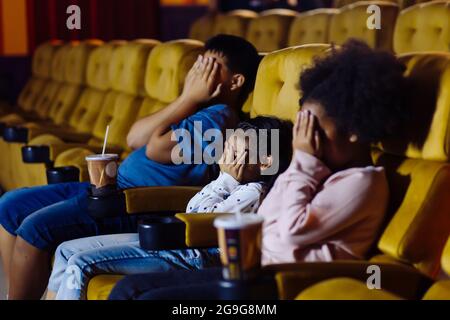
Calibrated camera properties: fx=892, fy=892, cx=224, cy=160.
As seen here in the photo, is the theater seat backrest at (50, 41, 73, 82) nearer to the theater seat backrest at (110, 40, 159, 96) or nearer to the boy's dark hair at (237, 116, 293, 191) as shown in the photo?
the theater seat backrest at (110, 40, 159, 96)

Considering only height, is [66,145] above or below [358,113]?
below

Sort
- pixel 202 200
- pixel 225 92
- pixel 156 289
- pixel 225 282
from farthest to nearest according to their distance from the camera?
1. pixel 225 92
2. pixel 202 200
3. pixel 156 289
4. pixel 225 282

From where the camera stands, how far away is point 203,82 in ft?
8.87

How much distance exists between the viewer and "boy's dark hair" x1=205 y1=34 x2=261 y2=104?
2.70 metres

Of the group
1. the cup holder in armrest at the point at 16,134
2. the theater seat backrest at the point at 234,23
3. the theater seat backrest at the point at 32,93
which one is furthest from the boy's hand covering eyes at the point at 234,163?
the theater seat backrest at the point at 234,23

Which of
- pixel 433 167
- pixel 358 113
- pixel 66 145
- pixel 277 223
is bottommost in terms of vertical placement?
pixel 66 145

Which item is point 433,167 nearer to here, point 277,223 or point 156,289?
point 277,223

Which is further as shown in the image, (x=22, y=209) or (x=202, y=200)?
(x=22, y=209)

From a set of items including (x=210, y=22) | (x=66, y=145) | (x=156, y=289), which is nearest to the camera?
(x=156, y=289)

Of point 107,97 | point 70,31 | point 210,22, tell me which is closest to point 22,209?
point 107,97

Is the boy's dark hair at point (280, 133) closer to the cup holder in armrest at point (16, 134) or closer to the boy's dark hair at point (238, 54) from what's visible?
the boy's dark hair at point (238, 54)

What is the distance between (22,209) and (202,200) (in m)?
0.69

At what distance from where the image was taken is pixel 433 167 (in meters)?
1.90

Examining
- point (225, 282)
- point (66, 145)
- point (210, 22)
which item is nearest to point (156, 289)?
point (225, 282)
